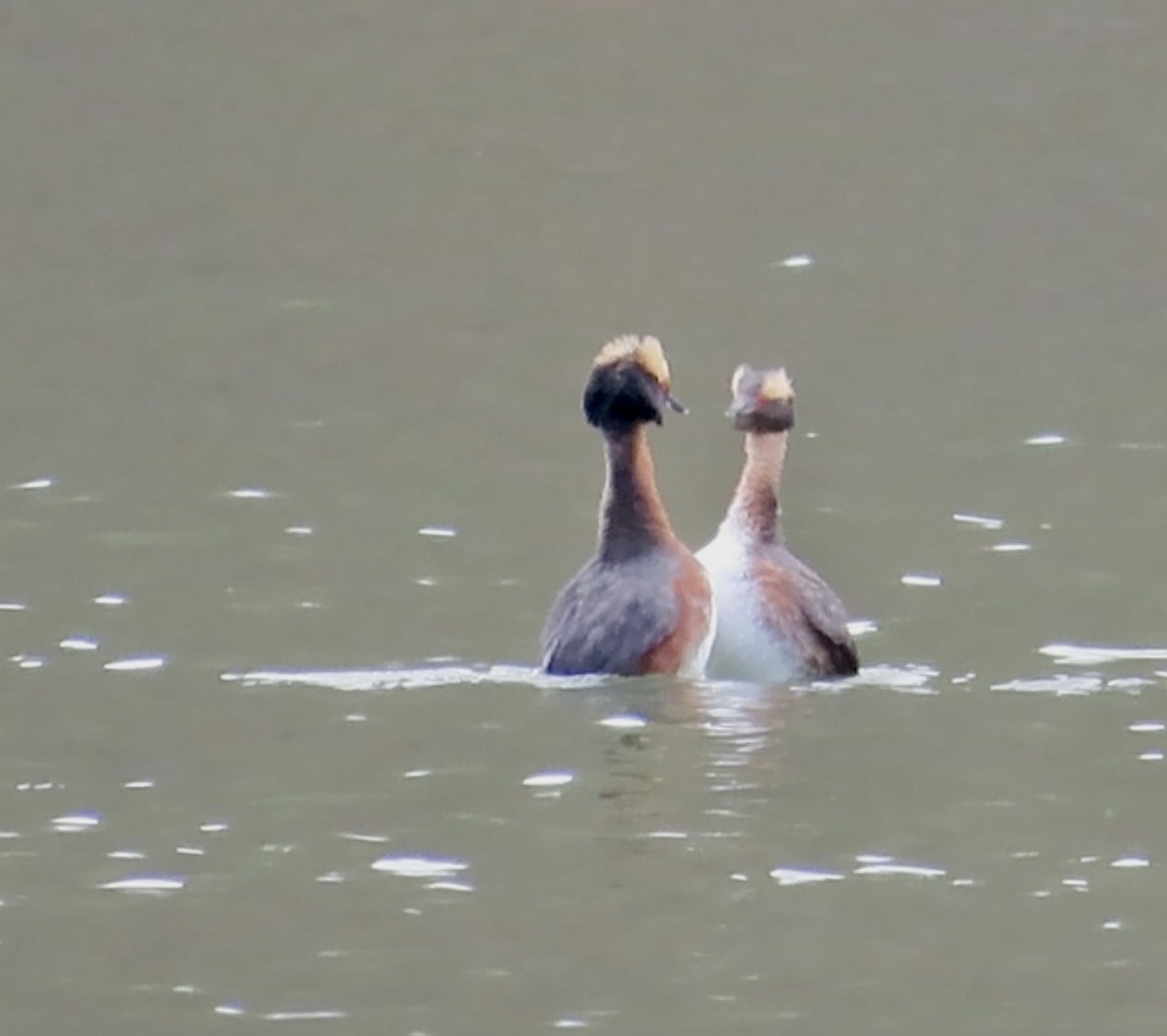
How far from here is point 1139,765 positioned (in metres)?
13.5

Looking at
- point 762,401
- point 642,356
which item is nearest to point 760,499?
point 762,401

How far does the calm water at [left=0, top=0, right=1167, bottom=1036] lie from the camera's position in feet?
37.3

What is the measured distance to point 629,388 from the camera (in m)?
15.3

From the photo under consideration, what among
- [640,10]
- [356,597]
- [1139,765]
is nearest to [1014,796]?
[1139,765]

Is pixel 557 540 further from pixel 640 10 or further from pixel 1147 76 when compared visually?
pixel 640 10

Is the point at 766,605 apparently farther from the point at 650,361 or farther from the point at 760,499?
the point at 650,361

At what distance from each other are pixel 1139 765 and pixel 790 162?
20.0 metres

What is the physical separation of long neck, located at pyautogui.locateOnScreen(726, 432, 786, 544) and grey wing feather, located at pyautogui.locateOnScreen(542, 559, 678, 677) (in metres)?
0.81

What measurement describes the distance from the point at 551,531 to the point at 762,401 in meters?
2.91

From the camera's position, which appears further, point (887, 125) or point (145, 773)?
point (887, 125)

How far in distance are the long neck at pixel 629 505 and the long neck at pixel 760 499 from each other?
502 mm

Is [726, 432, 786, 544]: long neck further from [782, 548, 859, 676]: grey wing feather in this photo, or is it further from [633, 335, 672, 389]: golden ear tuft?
[633, 335, 672, 389]: golden ear tuft

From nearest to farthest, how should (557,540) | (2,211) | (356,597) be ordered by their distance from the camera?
(356,597) → (557,540) → (2,211)

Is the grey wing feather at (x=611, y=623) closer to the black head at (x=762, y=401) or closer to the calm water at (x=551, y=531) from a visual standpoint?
the calm water at (x=551, y=531)
